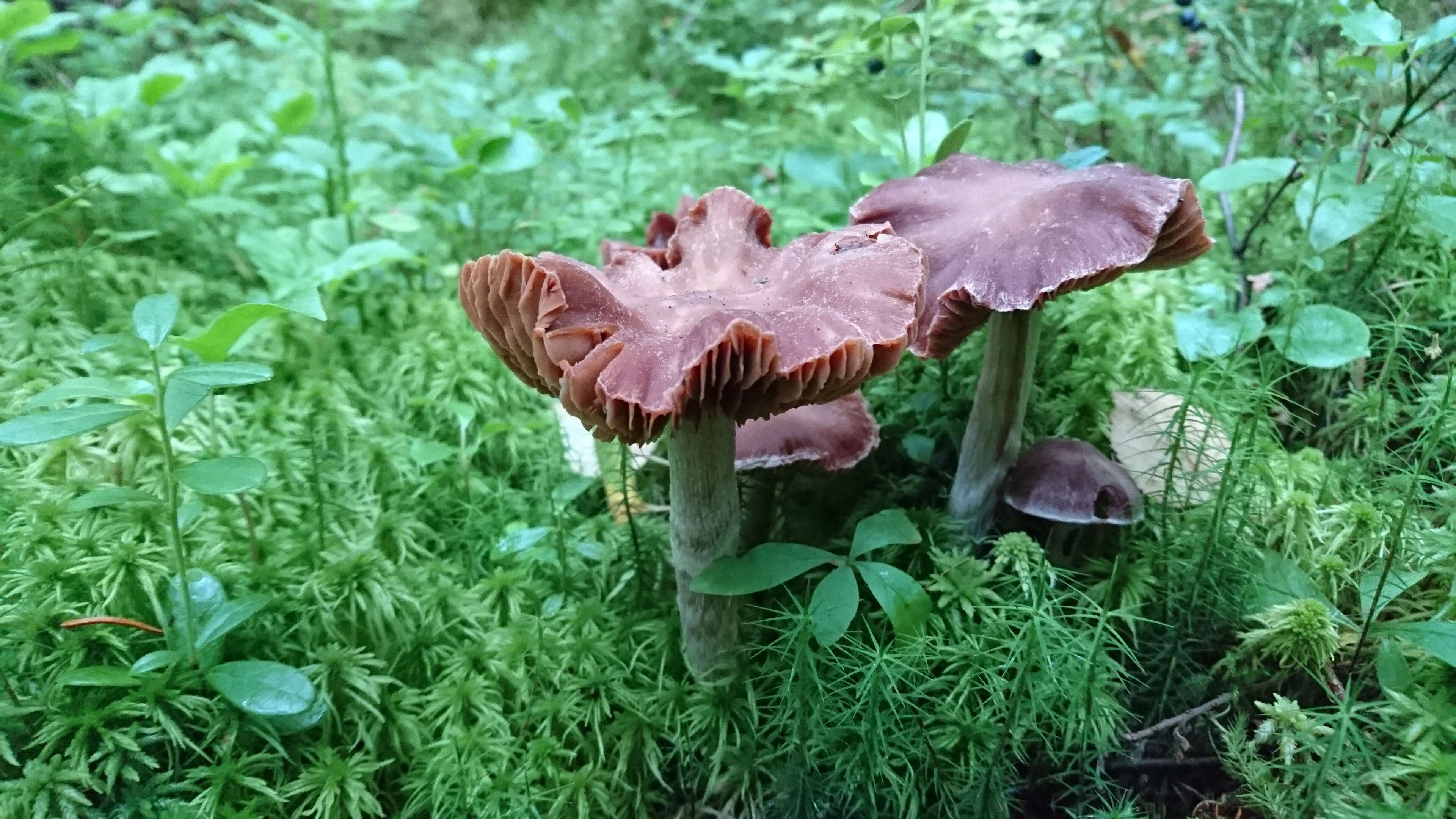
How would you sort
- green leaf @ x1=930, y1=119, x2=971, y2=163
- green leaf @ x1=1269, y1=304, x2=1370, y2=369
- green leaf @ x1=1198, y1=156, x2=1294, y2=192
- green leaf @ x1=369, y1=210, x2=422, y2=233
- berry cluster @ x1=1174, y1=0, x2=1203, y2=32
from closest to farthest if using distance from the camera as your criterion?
1. green leaf @ x1=1269, y1=304, x2=1370, y2=369
2. green leaf @ x1=1198, y1=156, x2=1294, y2=192
3. green leaf @ x1=930, y1=119, x2=971, y2=163
4. green leaf @ x1=369, y1=210, x2=422, y2=233
5. berry cluster @ x1=1174, y1=0, x2=1203, y2=32

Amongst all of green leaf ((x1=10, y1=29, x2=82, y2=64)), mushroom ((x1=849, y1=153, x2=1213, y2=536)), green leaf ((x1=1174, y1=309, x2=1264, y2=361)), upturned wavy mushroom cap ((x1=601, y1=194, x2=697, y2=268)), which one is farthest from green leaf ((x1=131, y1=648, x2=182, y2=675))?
green leaf ((x1=1174, y1=309, x2=1264, y2=361))

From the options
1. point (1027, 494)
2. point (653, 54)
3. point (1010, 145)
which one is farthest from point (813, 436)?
point (653, 54)

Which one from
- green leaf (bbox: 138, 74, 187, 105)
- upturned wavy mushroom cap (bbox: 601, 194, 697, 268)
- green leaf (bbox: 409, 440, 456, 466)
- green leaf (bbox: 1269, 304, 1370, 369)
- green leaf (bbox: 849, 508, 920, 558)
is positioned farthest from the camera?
green leaf (bbox: 138, 74, 187, 105)

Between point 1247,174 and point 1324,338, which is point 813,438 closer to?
point 1324,338

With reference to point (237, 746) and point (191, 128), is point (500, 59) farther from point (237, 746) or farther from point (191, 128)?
point (237, 746)

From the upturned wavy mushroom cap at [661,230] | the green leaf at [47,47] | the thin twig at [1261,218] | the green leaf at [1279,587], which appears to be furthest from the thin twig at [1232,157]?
the green leaf at [47,47]

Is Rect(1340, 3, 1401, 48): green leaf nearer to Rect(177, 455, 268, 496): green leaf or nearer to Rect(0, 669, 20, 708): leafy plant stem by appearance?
Rect(177, 455, 268, 496): green leaf
